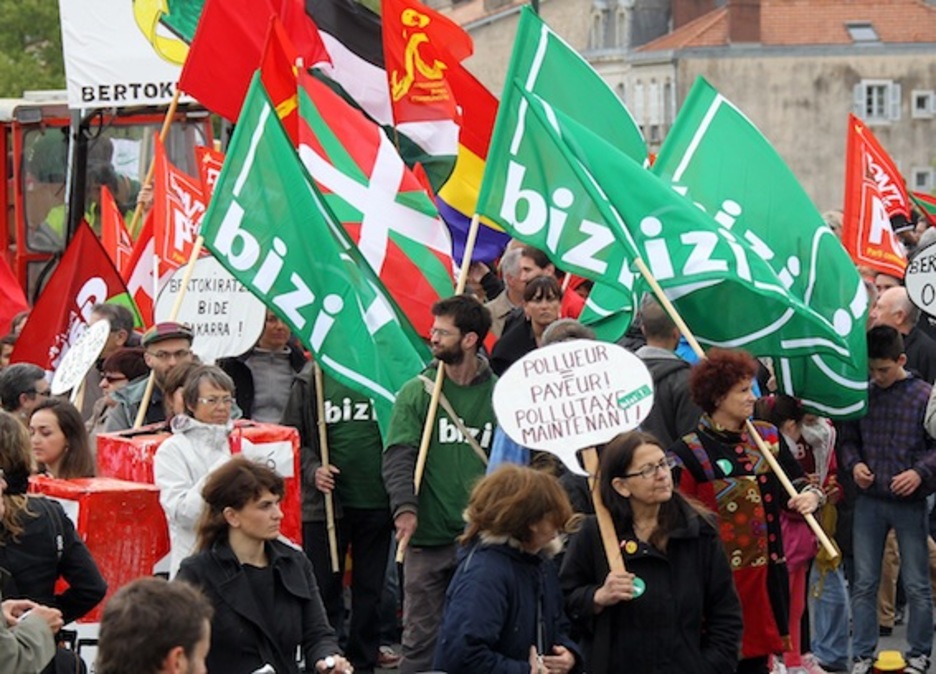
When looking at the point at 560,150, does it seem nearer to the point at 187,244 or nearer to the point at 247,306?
the point at 247,306

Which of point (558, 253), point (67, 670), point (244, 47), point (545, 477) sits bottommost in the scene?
point (67, 670)

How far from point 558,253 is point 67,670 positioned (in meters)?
3.44

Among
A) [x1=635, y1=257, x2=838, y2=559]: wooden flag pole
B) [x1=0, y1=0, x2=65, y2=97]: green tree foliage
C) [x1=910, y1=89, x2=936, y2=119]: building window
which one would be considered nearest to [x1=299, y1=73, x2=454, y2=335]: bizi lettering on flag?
[x1=635, y1=257, x2=838, y2=559]: wooden flag pole

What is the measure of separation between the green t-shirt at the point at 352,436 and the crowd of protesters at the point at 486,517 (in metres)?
0.01

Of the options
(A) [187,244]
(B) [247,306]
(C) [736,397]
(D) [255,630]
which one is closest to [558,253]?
(C) [736,397]

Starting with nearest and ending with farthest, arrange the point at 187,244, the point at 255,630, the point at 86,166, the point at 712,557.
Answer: the point at 255,630 < the point at 712,557 < the point at 187,244 < the point at 86,166

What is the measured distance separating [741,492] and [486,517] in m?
1.84

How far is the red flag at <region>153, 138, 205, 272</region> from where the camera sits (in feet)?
45.9

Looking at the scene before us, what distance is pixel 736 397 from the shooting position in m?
9.31

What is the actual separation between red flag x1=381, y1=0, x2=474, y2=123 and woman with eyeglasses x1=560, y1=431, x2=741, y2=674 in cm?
555

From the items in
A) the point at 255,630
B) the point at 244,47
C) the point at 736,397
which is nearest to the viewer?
the point at 255,630

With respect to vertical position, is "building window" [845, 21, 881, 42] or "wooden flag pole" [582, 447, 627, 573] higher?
"building window" [845, 21, 881, 42]

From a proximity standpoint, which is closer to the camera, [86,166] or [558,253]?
[558,253]

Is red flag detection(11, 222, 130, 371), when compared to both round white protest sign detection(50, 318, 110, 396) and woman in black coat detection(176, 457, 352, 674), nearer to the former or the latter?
round white protest sign detection(50, 318, 110, 396)
